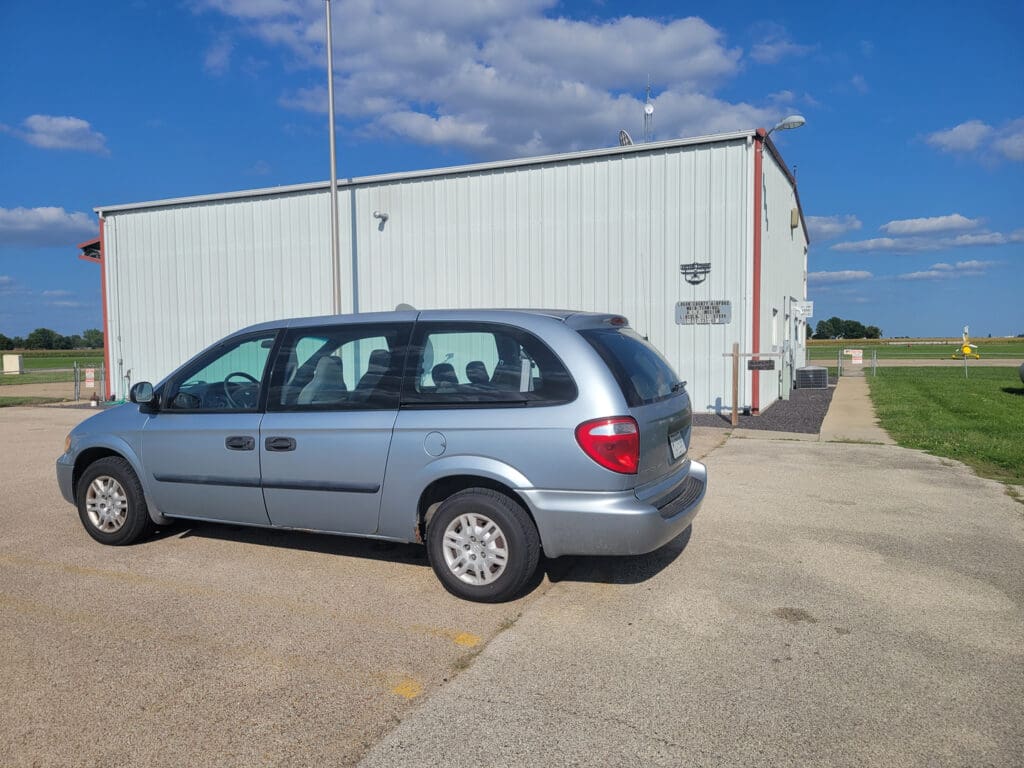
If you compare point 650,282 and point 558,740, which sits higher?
point 650,282

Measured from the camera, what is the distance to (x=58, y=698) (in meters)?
3.35

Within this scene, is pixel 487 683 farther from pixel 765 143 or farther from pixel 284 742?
pixel 765 143

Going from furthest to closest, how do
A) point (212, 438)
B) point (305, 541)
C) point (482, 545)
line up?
point (305, 541) < point (212, 438) < point (482, 545)

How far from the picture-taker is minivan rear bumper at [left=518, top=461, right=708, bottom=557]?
4.16 meters

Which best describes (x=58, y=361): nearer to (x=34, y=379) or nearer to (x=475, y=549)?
(x=34, y=379)

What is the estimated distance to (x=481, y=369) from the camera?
15.2 feet

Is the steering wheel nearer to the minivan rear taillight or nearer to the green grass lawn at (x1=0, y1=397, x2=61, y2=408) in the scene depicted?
the minivan rear taillight

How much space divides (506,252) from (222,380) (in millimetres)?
11639

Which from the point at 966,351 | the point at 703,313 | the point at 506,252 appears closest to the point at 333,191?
the point at 506,252

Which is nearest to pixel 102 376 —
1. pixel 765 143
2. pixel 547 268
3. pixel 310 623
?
pixel 547 268

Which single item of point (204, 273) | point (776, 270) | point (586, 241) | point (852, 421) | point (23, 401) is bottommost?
point (852, 421)

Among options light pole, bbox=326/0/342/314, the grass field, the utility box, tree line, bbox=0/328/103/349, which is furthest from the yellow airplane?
tree line, bbox=0/328/103/349

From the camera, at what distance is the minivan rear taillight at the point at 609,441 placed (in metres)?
4.13

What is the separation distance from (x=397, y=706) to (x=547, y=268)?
538 inches
